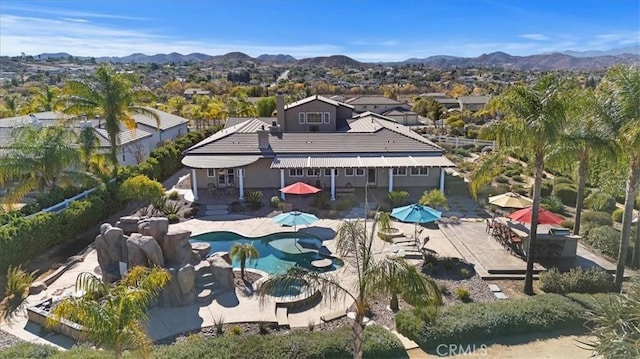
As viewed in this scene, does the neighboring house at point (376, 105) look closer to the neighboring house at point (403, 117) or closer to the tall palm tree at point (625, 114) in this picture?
the neighboring house at point (403, 117)

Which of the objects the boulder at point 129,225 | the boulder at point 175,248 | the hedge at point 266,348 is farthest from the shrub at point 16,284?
the boulder at point 175,248

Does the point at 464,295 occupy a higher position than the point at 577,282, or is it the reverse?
the point at 577,282

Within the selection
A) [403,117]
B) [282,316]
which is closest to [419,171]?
[282,316]

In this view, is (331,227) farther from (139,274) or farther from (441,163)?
(139,274)

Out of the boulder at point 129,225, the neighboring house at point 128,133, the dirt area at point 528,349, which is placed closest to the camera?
the dirt area at point 528,349

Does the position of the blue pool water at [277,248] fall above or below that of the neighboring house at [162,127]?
below

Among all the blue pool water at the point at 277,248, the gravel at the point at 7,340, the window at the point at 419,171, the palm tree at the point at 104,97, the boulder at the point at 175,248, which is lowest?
the blue pool water at the point at 277,248

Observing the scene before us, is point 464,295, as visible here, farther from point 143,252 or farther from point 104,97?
point 104,97

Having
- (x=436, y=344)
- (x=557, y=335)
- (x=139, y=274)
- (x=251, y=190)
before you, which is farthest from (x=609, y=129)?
(x=251, y=190)
